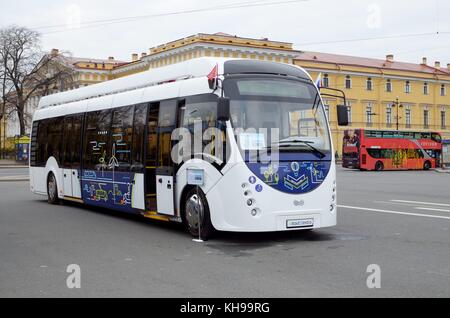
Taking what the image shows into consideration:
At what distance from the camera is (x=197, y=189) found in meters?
10.8

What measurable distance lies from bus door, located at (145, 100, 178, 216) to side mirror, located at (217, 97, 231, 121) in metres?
1.96

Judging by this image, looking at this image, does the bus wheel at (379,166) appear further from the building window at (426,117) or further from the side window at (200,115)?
the building window at (426,117)

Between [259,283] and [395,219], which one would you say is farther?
[395,219]

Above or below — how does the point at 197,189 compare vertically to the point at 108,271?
above

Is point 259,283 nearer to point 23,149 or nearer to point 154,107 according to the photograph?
point 154,107

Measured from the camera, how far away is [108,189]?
1445 centimetres

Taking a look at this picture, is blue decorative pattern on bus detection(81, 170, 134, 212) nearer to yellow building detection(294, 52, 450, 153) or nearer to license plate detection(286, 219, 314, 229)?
license plate detection(286, 219, 314, 229)

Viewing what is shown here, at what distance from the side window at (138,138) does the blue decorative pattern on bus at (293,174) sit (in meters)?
3.54

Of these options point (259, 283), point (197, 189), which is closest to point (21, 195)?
point (197, 189)

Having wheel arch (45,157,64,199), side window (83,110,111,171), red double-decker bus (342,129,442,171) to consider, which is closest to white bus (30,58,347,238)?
side window (83,110,111,171)

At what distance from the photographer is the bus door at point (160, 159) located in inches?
464

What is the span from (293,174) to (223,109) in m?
1.66

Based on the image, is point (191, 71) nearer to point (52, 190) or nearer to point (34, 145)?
point (52, 190)

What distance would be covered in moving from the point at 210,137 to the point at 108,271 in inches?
131
